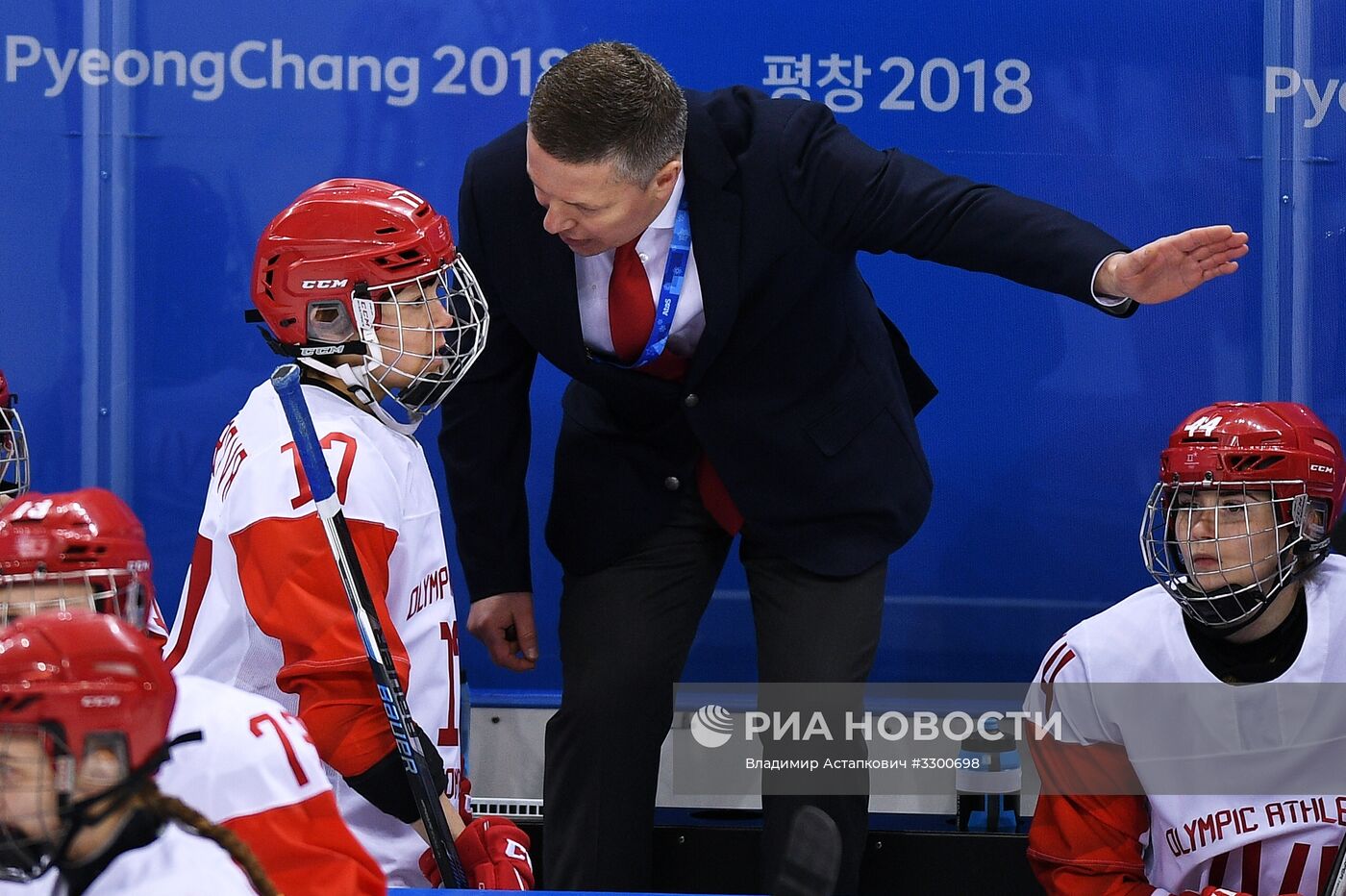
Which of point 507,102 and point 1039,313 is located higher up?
point 507,102

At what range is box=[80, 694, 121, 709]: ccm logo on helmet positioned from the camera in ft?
3.26

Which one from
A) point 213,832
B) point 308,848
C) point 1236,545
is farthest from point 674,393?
point 213,832

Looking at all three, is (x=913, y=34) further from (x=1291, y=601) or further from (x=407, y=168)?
(x=1291, y=601)

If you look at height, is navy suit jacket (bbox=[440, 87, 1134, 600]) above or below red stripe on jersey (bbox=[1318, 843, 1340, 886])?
above

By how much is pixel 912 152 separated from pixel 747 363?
3.04 ft

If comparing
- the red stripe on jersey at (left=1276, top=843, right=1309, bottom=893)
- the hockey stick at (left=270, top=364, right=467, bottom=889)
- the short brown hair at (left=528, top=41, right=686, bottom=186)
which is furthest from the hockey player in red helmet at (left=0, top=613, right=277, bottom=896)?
the red stripe on jersey at (left=1276, top=843, right=1309, bottom=893)

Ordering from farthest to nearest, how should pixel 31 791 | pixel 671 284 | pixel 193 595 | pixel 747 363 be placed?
pixel 747 363
pixel 671 284
pixel 193 595
pixel 31 791

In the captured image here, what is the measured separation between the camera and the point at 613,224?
2059 mm

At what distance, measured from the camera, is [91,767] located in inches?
39.8

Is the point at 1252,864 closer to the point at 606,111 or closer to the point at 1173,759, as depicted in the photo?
the point at 1173,759

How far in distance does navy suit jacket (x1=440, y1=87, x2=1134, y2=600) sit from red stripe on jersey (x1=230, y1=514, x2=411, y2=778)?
1.87ft

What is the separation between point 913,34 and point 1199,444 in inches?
45.6

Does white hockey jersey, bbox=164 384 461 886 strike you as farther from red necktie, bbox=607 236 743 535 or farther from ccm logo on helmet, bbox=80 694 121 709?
ccm logo on helmet, bbox=80 694 121 709

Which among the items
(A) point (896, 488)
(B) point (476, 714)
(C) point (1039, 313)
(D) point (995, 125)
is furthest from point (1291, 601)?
(B) point (476, 714)
